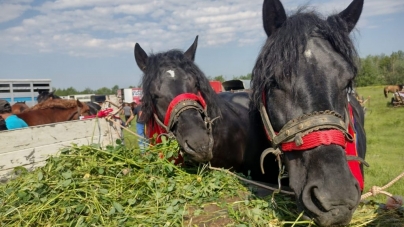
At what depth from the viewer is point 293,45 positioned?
2139 millimetres

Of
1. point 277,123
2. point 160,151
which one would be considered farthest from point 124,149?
point 277,123

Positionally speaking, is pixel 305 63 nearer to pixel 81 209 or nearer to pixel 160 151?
pixel 160 151

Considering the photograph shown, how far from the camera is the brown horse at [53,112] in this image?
25.7 ft

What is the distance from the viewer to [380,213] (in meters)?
2.03

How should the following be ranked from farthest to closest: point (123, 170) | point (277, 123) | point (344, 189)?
point (123, 170) < point (277, 123) < point (344, 189)

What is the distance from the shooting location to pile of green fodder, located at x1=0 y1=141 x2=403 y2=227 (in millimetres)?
1963

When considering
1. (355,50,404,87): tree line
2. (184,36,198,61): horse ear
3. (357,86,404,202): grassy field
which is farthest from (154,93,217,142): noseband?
(355,50,404,87): tree line

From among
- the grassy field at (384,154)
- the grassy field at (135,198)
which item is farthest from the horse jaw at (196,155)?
the grassy field at (384,154)

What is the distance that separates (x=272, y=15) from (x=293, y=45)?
0.45 m

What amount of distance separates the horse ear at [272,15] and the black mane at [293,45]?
97mm

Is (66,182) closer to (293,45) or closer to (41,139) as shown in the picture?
(293,45)

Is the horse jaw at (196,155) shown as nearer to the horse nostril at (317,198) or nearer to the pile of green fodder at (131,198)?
the pile of green fodder at (131,198)

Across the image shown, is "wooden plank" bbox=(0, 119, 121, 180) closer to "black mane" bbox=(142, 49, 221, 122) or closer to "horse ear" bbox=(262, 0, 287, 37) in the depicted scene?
"black mane" bbox=(142, 49, 221, 122)

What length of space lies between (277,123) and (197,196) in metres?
0.74
